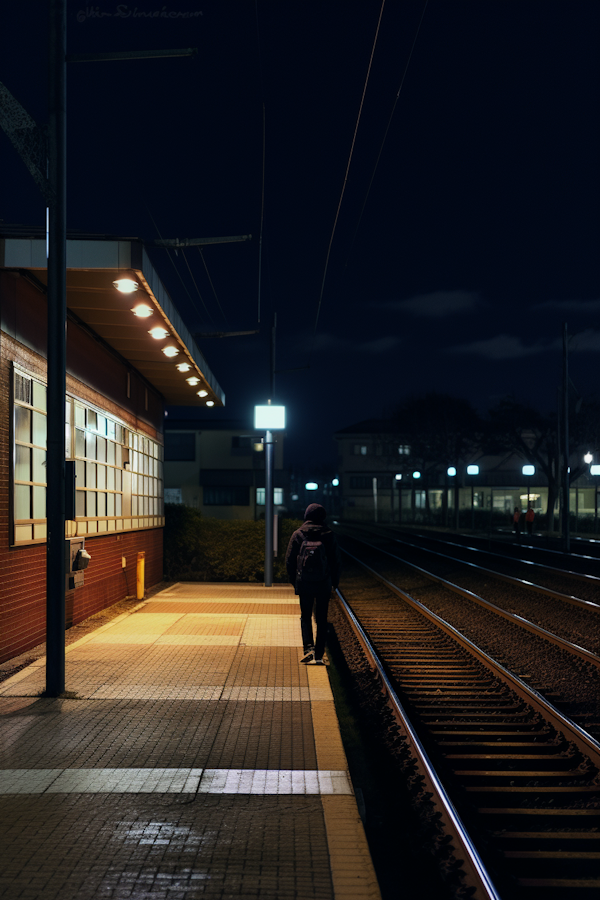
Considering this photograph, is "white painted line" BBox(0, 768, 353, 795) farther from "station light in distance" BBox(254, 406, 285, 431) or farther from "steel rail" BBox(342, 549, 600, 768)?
"station light in distance" BBox(254, 406, 285, 431)

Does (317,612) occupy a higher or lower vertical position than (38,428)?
lower

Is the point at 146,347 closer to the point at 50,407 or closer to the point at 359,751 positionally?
the point at 50,407

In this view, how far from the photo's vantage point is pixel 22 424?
10.6 metres

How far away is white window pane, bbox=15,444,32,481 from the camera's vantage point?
34.0 feet

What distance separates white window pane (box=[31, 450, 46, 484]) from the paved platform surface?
243 centimetres

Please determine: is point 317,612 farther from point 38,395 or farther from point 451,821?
point 451,821

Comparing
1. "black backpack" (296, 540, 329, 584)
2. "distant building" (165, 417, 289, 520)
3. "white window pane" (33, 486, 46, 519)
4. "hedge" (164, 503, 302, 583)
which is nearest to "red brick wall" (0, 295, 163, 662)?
"white window pane" (33, 486, 46, 519)

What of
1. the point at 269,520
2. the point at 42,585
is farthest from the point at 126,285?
the point at 269,520

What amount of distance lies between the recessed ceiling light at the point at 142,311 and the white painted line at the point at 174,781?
729 cm

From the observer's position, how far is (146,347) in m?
15.4

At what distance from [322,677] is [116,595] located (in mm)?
7946

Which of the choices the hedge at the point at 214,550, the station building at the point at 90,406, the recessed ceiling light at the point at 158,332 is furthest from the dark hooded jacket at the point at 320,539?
the hedge at the point at 214,550

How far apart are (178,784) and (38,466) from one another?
6.57 m

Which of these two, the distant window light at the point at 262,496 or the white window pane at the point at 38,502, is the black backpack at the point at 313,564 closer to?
the white window pane at the point at 38,502
